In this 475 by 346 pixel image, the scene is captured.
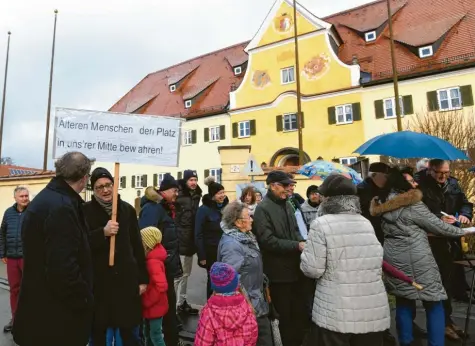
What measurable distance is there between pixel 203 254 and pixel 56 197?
298 centimetres

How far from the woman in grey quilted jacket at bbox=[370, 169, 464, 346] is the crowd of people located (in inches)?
0.4

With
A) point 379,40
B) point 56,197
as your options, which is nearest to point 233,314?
point 56,197

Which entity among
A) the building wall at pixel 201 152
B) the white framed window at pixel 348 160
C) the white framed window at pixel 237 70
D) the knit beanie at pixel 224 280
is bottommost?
the knit beanie at pixel 224 280

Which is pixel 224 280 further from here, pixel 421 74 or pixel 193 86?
pixel 193 86

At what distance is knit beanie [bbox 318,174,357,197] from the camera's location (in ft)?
9.62

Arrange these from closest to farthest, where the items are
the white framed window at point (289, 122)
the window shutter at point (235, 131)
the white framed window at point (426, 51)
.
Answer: the white framed window at point (426, 51)
the white framed window at point (289, 122)
the window shutter at point (235, 131)

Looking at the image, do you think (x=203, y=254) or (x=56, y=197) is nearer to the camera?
(x=56, y=197)

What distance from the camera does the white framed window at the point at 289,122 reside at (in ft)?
78.9

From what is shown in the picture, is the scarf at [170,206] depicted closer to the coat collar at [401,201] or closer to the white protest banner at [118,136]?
the white protest banner at [118,136]

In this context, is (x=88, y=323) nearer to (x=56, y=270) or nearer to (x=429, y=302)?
(x=56, y=270)

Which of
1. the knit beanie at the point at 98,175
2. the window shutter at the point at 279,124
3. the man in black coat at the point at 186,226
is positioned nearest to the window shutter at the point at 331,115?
the window shutter at the point at 279,124

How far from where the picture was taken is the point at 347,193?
9.65 feet

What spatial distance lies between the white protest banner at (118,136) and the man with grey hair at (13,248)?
2.44 m

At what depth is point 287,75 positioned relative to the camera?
2467cm
